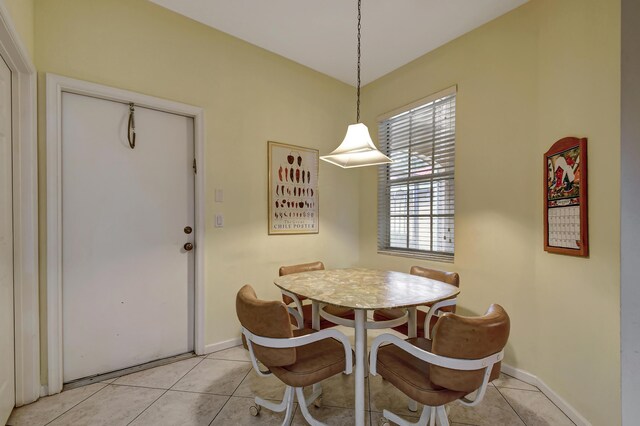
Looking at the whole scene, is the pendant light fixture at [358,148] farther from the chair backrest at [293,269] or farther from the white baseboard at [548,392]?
the white baseboard at [548,392]

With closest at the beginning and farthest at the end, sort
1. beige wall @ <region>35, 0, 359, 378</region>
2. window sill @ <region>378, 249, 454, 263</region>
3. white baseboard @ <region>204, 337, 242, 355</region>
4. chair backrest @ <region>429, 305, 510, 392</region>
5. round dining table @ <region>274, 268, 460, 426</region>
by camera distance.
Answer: chair backrest @ <region>429, 305, 510, 392</region>, round dining table @ <region>274, 268, 460, 426</region>, beige wall @ <region>35, 0, 359, 378</region>, white baseboard @ <region>204, 337, 242, 355</region>, window sill @ <region>378, 249, 454, 263</region>

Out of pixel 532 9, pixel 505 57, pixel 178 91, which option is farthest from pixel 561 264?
pixel 178 91

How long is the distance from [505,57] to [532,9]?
32cm

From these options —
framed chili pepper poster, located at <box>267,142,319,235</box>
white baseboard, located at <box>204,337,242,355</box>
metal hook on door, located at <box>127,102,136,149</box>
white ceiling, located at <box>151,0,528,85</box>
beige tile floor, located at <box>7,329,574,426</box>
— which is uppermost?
white ceiling, located at <box>151,0,528,85</box>

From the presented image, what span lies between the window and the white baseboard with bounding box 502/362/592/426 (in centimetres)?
94

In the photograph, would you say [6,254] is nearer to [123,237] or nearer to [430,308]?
[123,237]

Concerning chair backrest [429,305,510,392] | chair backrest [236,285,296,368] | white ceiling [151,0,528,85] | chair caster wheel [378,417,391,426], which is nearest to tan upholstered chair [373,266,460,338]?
chair caster wheel [378,417,391,426]

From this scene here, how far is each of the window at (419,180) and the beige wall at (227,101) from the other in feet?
1.68

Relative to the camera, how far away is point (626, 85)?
2.10 ft

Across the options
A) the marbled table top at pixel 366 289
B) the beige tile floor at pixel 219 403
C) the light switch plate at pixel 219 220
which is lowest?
the beige tile floor at pixel 219 403

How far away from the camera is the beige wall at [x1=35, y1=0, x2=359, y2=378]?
200cm

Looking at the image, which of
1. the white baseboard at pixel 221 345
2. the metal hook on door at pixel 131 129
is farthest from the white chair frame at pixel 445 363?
the metal hook on door at pixel 131 129

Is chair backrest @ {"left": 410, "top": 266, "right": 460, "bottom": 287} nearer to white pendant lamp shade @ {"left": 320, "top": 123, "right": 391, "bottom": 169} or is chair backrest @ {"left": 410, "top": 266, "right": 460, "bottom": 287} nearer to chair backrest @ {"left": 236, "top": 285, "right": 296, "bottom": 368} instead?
white pendant lamp shade @ {"left": 320, "top": 123, "right": 391, "bottom": 169}

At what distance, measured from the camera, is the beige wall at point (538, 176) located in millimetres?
1532
